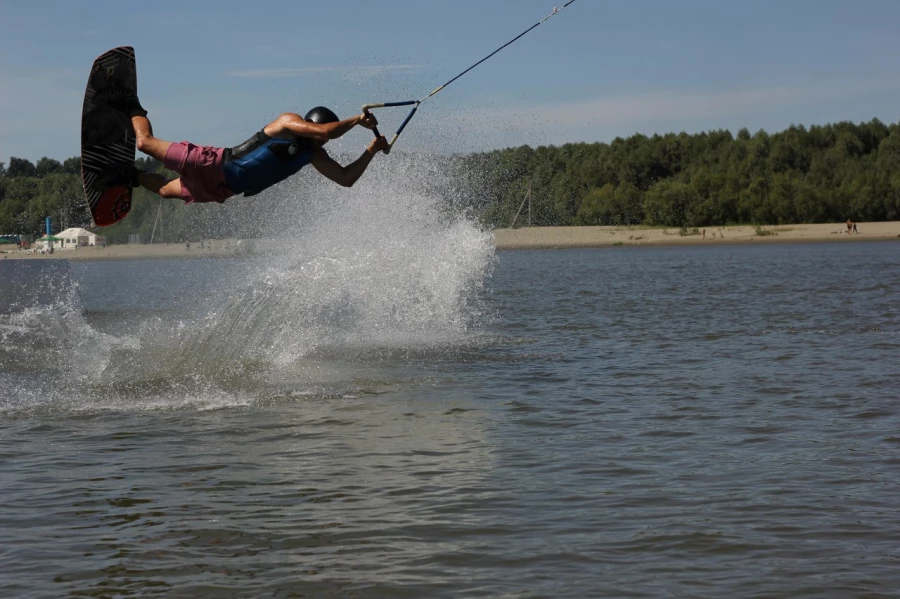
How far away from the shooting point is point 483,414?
9.38 meters

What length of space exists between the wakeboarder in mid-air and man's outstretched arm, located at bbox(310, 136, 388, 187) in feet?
0.22

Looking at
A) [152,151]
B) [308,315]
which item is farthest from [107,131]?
[308,315]

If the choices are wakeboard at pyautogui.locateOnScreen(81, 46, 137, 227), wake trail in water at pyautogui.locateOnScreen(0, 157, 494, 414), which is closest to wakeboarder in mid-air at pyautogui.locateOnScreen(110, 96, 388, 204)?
wakeboard at pyautogui.locateOnScreen(81, 46, 137, 227)

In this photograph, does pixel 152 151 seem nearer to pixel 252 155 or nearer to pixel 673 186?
pixel 252 155

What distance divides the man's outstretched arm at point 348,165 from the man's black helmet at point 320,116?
354 mm

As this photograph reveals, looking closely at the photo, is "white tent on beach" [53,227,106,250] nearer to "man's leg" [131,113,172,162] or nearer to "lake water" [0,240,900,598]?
"lake water" [0,240,900,598]

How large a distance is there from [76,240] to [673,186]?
53.1 metres

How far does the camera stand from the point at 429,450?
7918mm

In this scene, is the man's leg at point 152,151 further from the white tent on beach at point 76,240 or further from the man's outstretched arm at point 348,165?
the white tent on beach at point 76,240

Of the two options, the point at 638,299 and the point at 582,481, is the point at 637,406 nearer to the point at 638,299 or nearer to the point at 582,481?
the point at 582,481

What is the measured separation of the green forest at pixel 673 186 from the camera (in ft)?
265

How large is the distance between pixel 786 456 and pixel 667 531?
2.12 m

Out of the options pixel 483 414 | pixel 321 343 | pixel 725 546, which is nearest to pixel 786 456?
pixel 725 546

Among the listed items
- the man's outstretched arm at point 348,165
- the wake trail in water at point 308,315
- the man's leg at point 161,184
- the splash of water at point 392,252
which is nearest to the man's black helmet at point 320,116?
the man's outstretched arm at point 348,165
